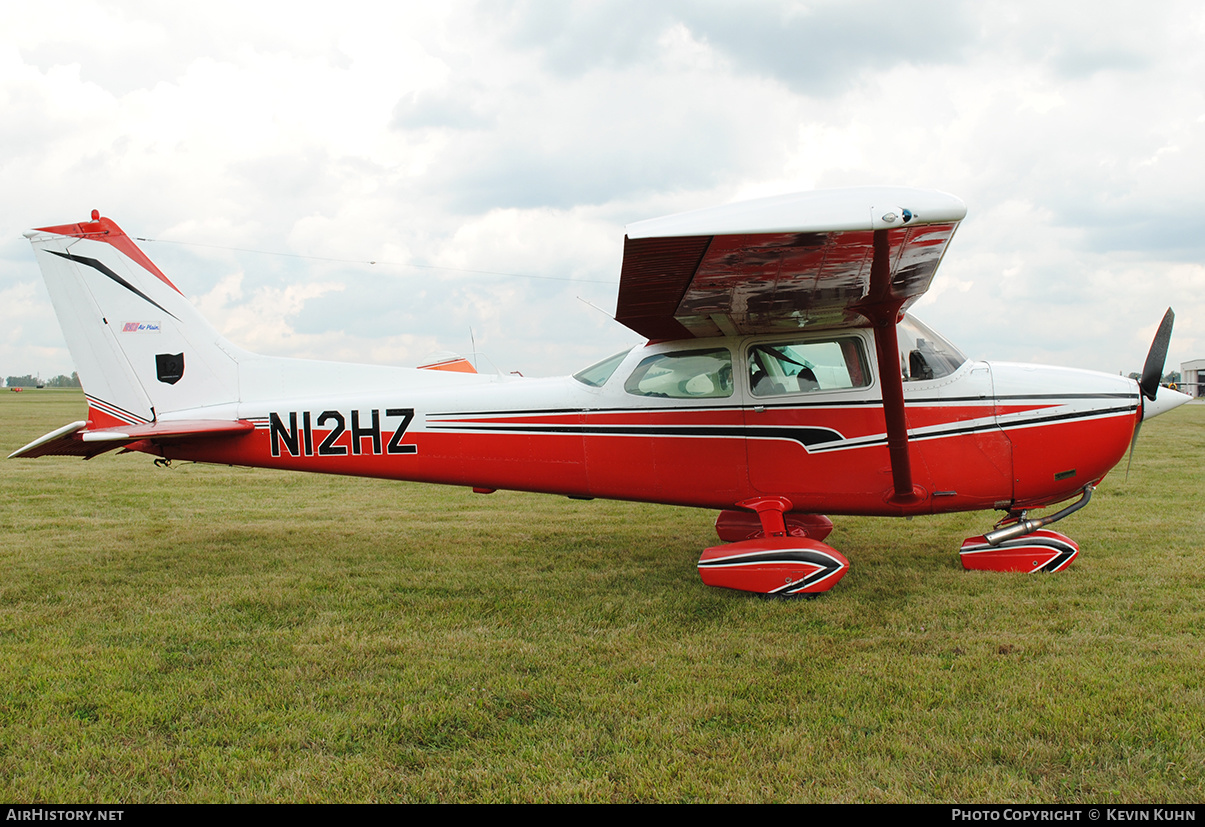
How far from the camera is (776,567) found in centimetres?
538

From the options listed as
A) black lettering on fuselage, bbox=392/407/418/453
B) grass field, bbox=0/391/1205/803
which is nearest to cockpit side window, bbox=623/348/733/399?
grass field, bbox=0/391/1205/803

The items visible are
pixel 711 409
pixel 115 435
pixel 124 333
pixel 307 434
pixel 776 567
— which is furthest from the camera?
pixel 124 333

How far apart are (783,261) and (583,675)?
264cm

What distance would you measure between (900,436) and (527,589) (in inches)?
117

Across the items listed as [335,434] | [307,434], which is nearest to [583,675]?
[335,434]

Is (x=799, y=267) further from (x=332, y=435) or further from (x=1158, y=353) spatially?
(x=332, y=435)

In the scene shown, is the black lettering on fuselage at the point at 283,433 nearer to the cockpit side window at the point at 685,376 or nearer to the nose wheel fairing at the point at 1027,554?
the cockpit side window at the point at 685,376

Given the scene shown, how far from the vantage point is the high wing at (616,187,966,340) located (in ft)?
12.2

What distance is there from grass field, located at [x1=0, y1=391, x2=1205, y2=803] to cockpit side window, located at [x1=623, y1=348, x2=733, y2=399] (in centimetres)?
152

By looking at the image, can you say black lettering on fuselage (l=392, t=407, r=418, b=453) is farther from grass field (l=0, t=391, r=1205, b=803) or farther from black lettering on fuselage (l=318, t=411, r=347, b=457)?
grass field (l=0, t=391, r=1205, b=803)

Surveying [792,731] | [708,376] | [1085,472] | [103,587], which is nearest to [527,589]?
[708,376]

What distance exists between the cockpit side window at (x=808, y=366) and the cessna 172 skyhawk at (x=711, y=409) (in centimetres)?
2

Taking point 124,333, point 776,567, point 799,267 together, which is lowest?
point 776,567

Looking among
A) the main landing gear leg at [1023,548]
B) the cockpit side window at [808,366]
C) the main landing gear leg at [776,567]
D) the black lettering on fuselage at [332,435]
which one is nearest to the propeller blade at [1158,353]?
the main landing gear leg at [1023,548]
